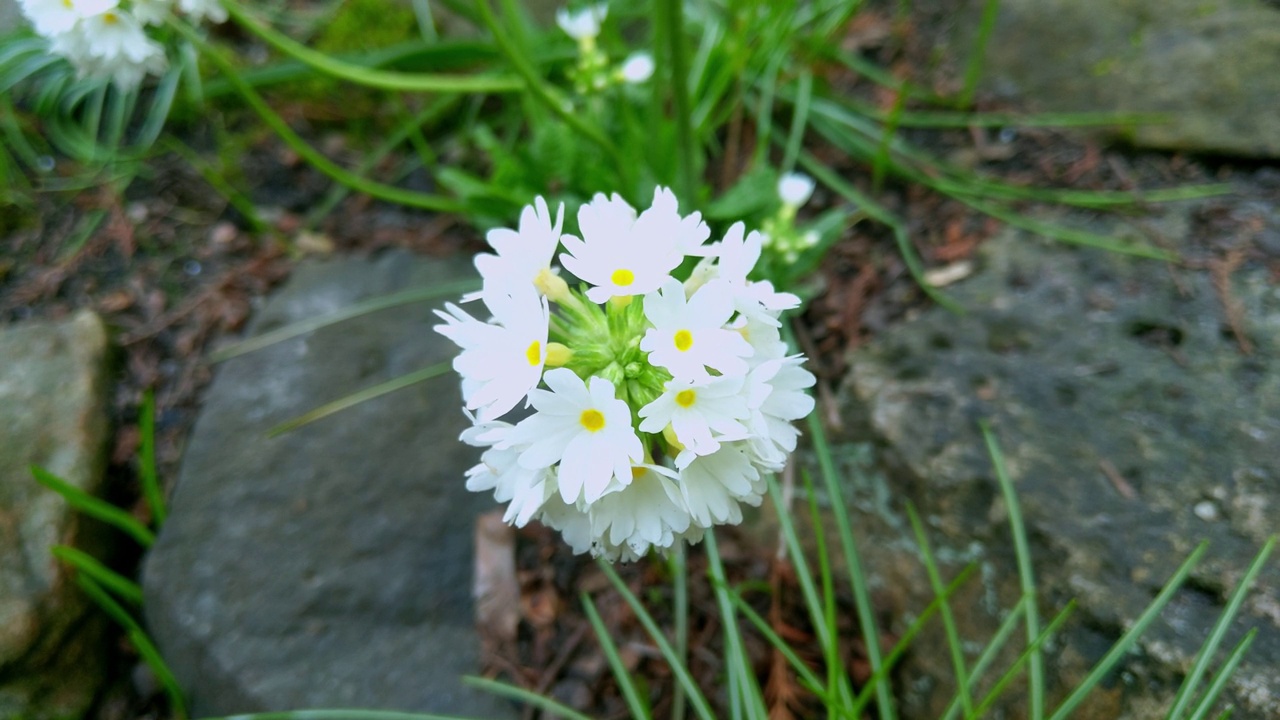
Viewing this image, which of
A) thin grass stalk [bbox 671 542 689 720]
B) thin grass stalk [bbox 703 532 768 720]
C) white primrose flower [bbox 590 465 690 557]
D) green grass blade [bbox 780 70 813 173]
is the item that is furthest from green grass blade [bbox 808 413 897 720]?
green grass blade [bbox 780 70 813 173]

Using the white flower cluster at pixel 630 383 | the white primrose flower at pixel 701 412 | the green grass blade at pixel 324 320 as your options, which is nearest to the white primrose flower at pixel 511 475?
the white flower cluster at pixel 630 383

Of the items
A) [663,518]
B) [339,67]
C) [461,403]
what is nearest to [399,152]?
[339,67]

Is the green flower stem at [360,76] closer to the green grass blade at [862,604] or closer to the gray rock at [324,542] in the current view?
the gray rock at [324,542]

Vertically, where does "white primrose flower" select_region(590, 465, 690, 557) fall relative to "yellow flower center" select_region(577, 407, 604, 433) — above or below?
below

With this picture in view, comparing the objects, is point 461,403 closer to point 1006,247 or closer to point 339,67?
point 339,67

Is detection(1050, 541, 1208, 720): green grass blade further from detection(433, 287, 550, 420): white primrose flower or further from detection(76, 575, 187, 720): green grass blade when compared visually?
detection(76, 575, 187, 720): green grass blade
